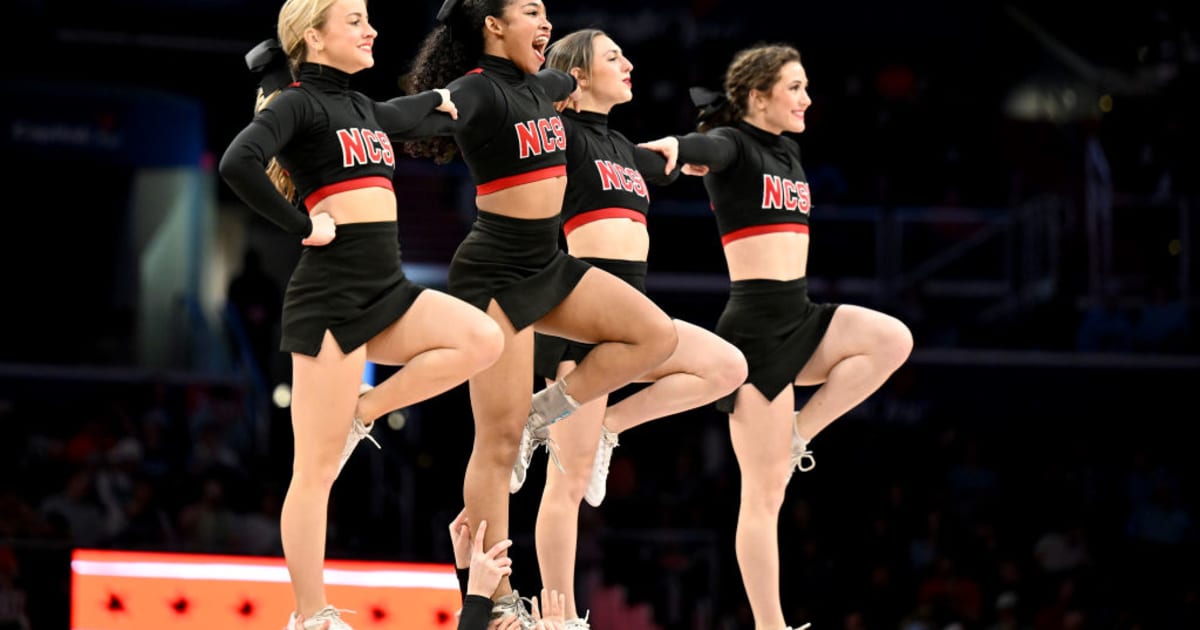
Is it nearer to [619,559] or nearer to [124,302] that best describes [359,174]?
[619,559]

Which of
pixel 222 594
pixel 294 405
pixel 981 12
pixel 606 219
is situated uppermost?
pixel 981 12

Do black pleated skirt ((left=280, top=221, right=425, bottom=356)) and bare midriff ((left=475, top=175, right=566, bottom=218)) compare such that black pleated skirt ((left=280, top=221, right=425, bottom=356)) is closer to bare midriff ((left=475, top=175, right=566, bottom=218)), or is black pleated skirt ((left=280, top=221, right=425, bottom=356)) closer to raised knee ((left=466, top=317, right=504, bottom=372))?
raised knee ((left=466, top=317, right=504, bottom=372))

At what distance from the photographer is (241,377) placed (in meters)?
11.7

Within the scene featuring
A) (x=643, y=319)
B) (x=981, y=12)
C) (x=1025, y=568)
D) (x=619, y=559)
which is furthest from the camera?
(x=981, y=12)

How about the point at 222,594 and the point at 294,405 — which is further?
the point at 222,594

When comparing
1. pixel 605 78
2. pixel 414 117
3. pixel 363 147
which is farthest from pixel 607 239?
pixel 363 147

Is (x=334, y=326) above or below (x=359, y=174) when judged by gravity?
below

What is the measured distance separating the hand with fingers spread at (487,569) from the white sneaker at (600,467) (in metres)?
0.83

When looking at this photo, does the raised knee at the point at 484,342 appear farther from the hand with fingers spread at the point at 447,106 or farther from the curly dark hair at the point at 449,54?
the curly dark hair at the point at 449,54

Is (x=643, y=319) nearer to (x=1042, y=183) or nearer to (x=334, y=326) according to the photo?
(x=334, y=326)

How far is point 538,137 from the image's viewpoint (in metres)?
5.56

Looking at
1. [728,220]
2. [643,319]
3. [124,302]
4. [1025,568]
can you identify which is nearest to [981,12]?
[1025,568]

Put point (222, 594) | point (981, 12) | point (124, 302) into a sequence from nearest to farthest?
point (222, 594)
point (124, 302)
point (981, 12)

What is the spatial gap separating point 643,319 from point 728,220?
1.12 m
